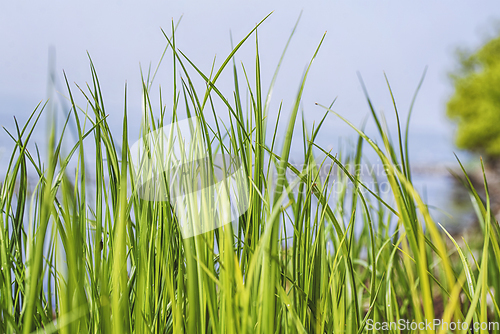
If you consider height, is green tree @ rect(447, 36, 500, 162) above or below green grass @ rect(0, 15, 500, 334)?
above

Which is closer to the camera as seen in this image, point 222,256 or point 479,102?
point 222,256

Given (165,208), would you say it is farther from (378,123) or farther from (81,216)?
(378,123)

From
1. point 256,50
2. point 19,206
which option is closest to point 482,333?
point 256,50

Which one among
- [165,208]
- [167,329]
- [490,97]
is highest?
[490,97]

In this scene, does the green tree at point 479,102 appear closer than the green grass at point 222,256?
No

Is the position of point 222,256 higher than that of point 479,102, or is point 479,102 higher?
point 479,102

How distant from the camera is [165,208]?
1.22 feet

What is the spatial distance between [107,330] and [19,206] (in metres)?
0.28

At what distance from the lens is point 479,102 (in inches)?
324

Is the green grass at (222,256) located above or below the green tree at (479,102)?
below

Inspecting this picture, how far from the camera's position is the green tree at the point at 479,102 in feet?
23.9

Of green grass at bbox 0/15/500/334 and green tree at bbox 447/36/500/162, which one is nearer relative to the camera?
green grass at bbox 0/15/500/334

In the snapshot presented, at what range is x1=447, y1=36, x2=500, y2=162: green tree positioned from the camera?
7285 mm

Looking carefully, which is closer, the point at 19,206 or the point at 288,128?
the point at 288,128
